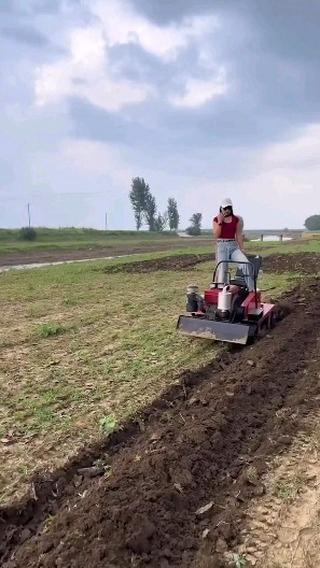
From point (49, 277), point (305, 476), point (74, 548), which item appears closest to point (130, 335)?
point (305, 476)

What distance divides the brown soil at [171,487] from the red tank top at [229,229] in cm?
301

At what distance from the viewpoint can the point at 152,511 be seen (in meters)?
3.28

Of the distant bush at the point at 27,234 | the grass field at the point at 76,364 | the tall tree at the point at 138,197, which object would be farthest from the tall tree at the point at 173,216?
the grass field at the point at 76,364

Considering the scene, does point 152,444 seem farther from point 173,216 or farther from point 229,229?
point 173,216

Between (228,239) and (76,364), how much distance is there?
3294mm

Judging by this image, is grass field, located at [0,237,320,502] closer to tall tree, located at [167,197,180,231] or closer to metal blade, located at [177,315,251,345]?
metal blade, located at [177,315,251,345]

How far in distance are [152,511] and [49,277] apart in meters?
14.7

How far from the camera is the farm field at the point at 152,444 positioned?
120 inches

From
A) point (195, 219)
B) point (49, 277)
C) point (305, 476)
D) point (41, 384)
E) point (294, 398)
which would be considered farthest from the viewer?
point (195, 219)

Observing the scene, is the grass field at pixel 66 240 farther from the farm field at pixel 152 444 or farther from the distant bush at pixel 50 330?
the farm field at pixel 152 444

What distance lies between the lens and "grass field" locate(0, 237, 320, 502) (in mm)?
4543

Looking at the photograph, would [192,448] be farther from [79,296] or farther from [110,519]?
[79,296]

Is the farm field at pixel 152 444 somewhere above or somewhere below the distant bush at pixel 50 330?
below

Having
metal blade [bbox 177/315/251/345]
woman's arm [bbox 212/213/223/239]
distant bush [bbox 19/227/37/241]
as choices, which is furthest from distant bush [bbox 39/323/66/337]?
distant bush [bbox 19/227/37/241]
